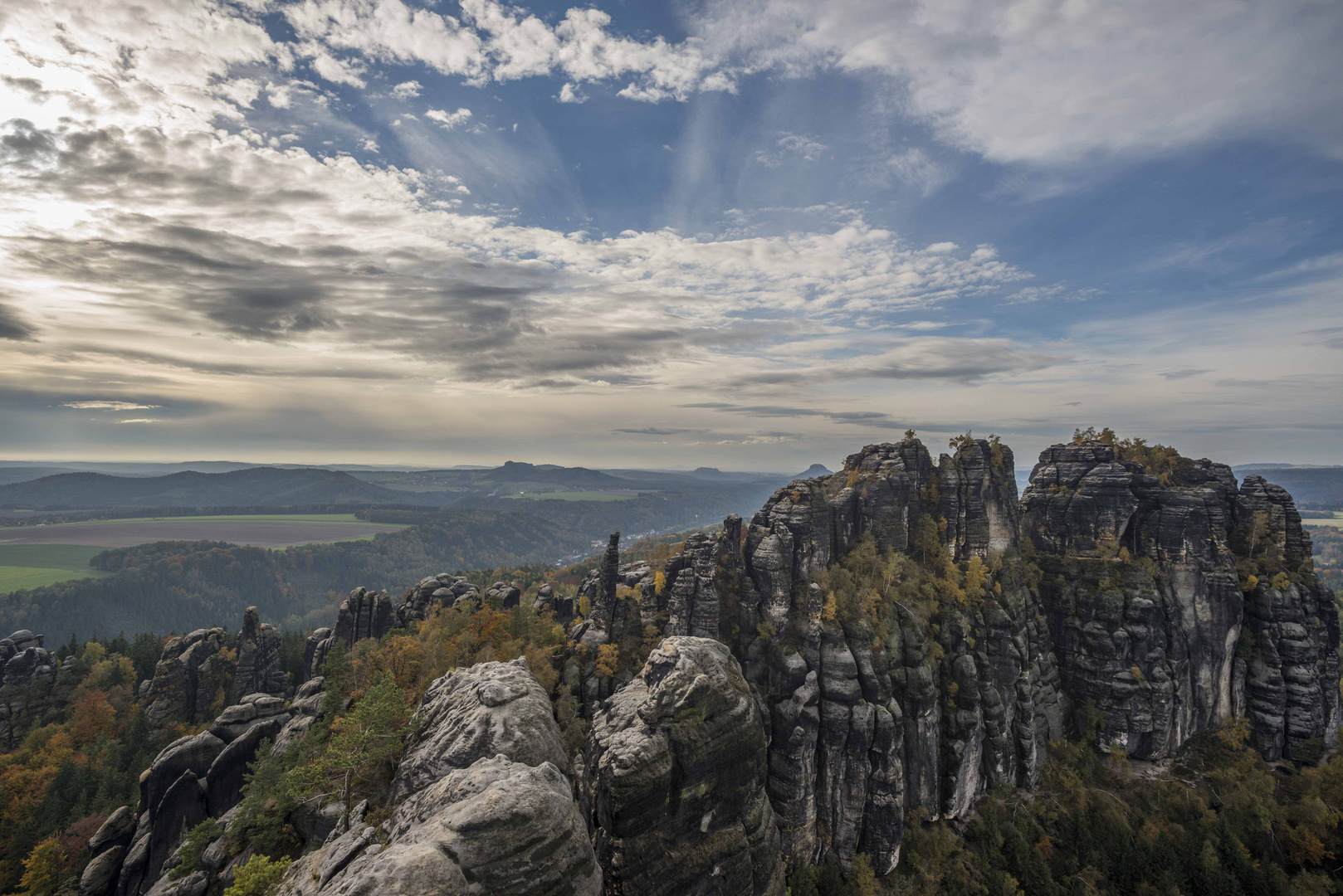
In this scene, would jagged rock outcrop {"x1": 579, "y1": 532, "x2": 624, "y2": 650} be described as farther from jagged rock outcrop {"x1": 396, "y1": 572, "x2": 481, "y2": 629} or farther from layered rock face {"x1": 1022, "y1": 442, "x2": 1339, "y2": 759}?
layered rock face {"x1": 1022, "y1": 442, "x2": 1339, "y2": 759}

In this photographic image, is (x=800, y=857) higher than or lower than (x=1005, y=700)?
lower

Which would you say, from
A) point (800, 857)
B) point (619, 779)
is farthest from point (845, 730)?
point (619, 779)

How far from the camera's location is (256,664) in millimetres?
73000

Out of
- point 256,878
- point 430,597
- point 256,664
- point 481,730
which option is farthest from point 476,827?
point 256,664

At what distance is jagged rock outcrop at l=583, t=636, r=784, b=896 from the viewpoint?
66.9ft

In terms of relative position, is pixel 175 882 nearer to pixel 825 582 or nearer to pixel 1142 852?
pixel 825 582

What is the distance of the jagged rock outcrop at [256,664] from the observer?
7119cm

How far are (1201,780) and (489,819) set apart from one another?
83.2 m

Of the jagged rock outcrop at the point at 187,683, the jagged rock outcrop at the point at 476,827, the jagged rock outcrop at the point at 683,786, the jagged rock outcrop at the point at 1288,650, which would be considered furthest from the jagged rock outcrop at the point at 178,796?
the jagged rock outcrop at the point at 1288,650

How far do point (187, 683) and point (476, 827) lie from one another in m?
85.3

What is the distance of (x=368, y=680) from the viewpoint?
42562 mm

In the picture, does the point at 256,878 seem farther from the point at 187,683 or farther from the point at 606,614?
the point at 187,683

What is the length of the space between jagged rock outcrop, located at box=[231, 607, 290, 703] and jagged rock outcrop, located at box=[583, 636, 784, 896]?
75.9 meters

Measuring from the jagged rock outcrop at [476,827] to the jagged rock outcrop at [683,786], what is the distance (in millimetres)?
3139
